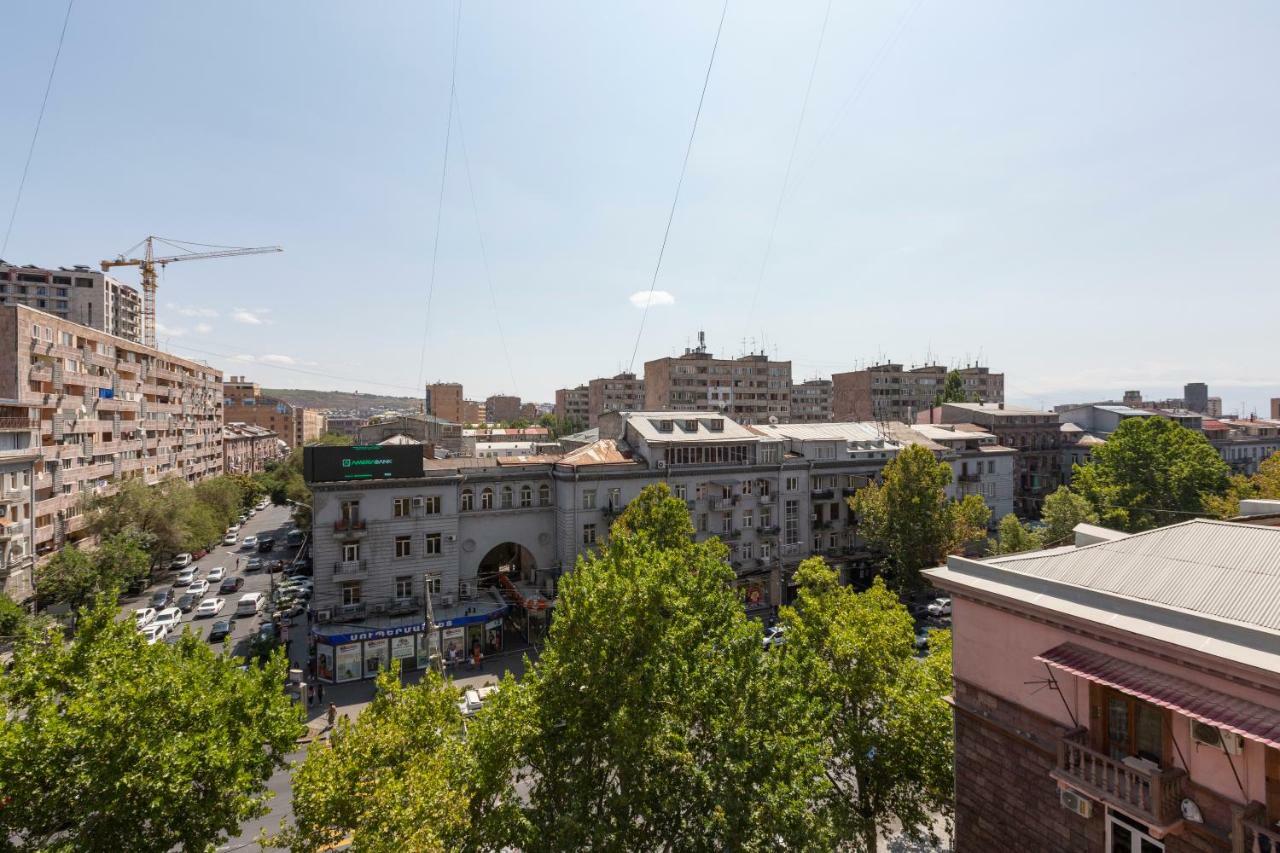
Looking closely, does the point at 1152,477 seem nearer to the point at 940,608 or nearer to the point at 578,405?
the point at 940,608

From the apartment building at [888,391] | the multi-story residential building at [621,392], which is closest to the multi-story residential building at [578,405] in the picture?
the multi-story residential building at [621,392]

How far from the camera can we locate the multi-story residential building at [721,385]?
308ft

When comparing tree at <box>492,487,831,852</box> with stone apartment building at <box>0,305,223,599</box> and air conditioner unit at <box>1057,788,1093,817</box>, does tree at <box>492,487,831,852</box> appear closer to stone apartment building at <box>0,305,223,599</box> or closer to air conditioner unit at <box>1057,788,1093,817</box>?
air conditioner unit at <box>1057,788,1093,817</box>

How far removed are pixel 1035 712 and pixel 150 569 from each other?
66388 mm

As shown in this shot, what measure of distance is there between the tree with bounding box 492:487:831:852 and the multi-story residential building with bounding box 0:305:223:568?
49515 millimetres

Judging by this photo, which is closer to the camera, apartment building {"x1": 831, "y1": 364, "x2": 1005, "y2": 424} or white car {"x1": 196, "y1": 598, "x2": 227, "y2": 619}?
white car {"x1": 196, "y1": 598, "x2": 227, "y2": 619}

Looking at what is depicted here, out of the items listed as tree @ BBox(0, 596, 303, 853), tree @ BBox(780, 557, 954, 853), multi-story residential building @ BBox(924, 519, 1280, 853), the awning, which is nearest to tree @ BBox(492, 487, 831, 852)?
tree @ BBox(780, 557, 954, 853)

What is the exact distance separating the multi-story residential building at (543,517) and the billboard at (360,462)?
0.16 m

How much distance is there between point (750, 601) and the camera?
45.2 meters

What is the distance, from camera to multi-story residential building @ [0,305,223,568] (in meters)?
44.5

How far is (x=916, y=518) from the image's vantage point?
4153cm

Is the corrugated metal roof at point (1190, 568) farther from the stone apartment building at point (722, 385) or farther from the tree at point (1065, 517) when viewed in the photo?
the stone apartment building at point (722, 385)

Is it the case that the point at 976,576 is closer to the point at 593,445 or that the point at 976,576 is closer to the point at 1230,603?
the point at 1230,603

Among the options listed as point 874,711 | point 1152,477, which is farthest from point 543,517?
point 1152,477
